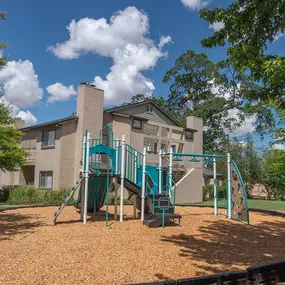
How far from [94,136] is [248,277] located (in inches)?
702

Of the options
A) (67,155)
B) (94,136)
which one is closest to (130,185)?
(94,136)

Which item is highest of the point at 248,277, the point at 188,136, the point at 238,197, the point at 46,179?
the point at 188,136

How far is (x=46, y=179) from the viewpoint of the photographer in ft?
74.5

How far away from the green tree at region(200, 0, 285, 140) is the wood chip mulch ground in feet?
11.5

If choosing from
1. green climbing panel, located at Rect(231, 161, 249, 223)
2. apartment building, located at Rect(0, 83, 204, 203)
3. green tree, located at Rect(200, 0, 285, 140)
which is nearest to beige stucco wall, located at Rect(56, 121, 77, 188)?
apartment building, located at Rect(0, 83, 204, 203)

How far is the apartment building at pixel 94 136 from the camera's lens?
21.4 metres

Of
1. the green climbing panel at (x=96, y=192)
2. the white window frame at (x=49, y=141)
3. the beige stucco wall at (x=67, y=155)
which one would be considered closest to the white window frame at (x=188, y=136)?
the beige stucco wall at (x=67, y=155)

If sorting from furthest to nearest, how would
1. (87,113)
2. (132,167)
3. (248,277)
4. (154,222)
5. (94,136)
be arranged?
(94,136) < (87,113) < (132,167) < (154,222) < (248,277)

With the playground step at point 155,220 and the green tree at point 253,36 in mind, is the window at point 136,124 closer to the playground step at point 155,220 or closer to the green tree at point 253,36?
the playground step at point 155,220

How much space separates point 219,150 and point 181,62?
13.8 m

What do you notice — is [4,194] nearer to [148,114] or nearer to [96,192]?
[96,192]

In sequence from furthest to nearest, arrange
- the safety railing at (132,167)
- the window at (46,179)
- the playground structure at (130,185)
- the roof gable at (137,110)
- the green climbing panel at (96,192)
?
the roof gable at (137,110)
the window at (46,179)
the green climbing panel at (96,192)
the safety railing at (132,167)
the playground structure at (130,185)

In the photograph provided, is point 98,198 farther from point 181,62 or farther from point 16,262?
point 181,62

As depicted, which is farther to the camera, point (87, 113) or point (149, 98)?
point (149, 98)
